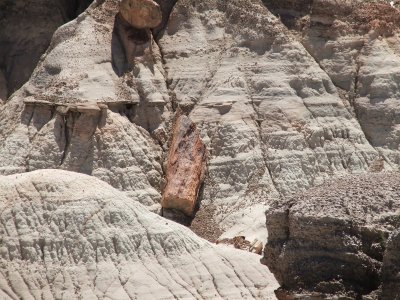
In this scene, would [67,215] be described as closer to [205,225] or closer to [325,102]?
[205,225]

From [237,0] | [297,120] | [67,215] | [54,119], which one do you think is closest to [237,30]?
[237,0]

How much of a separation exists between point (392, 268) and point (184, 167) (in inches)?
819

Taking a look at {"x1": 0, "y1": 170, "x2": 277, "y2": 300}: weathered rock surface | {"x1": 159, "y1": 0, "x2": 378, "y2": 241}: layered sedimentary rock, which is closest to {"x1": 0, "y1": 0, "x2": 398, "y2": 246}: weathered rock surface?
{"x1": 159, "y1": 0, "x2": 378, "y2": 241}: layered sedimentary rock

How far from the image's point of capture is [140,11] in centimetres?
5378

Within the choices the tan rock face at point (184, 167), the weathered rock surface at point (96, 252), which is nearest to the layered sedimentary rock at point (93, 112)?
the tan rock face at point (184, 167)

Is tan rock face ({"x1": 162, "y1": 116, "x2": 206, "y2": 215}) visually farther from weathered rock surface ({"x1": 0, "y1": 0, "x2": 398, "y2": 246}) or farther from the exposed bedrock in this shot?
the exposed bedrock

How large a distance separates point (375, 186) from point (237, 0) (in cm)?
2405

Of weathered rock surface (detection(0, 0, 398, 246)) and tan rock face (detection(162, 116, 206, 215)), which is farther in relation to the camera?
weathered rock surface (detection(0, 0, 398, 246))

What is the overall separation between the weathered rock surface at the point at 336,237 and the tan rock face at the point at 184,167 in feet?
55.2

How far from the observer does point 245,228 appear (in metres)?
48.2

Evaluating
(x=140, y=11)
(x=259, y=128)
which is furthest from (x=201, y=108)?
(x=140, y=11)

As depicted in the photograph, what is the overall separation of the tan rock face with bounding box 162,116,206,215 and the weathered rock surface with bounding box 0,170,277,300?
8.64 metres

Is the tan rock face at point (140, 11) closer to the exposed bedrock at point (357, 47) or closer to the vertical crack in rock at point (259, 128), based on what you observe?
the vertical crack in rock at point (259, 128)

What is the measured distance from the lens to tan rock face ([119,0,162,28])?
2115 inches
